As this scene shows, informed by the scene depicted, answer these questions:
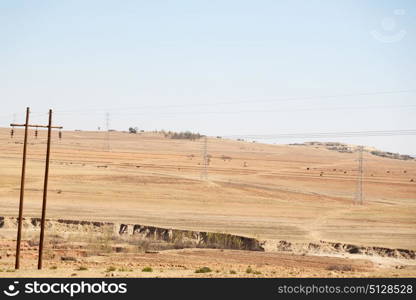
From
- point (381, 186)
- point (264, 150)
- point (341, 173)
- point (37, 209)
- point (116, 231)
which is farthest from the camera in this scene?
point (264, 150)

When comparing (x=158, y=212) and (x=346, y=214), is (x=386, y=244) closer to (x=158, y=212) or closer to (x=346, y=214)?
(x=346, y=214)

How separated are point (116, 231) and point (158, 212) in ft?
24.1

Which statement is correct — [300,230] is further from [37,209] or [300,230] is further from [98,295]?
[98,295]

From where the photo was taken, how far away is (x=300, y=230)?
130ft

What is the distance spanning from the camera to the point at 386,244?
117 ft

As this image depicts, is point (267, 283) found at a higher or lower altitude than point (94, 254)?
higher

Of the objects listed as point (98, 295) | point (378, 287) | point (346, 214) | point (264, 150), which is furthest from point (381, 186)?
point (264, 150)

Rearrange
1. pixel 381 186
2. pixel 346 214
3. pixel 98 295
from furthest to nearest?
pixel 381 186, pixel 346 214, pixel 98 295

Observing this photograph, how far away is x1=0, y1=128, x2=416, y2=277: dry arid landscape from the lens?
26.8 metres

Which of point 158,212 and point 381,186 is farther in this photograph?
point 381,186

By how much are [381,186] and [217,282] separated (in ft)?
199

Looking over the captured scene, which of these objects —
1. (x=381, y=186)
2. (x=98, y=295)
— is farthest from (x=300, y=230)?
(x=381, y=186)

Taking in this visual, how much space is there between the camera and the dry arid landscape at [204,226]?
26.8m

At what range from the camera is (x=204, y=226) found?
3944cm
